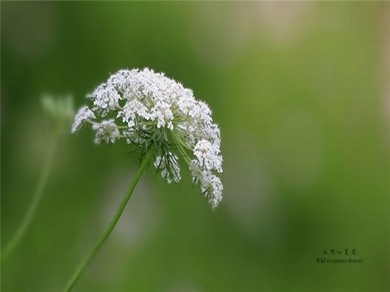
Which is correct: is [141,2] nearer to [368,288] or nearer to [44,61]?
[44,61]

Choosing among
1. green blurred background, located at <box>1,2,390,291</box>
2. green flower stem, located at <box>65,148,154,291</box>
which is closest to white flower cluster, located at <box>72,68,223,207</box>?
green flower stem, located at <box>65,148,154,291</box>

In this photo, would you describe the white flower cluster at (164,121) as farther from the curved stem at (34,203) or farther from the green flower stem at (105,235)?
the curved stem at (34,203)

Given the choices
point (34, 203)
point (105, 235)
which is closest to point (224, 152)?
point (34, 203)

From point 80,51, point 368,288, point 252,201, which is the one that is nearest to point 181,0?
point 80,51

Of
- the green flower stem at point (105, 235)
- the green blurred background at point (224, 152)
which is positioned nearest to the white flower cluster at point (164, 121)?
the green flower stem at point (105, 235)

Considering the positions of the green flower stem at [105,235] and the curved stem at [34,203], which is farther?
the curved stem at [34,203]

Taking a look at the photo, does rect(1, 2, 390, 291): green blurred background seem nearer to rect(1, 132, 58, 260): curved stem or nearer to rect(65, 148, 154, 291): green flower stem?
rect(1, 132, 58, 260): curved stem

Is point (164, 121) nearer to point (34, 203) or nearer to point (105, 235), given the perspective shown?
point (105, 235)
